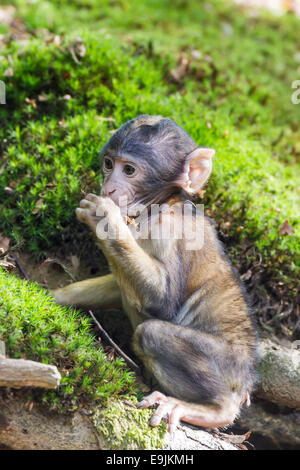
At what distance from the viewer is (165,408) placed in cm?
456

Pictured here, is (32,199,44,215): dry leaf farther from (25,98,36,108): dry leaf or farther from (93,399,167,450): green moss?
(93,399,167,450): green moss

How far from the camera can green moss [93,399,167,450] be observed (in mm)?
4387

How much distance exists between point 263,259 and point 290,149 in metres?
2.75

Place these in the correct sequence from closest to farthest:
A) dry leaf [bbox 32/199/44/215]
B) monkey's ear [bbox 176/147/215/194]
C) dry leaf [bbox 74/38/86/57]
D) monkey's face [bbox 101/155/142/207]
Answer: monkey's face [bbox 101/155/142/207] → monkey's ear [bbox 176/147/215/194] → dry leaf [bbox 32/199/44/215] → dry leaf [bbox 74/38/86/57]

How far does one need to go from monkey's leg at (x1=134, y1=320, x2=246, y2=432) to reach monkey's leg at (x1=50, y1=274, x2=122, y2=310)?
1061mm

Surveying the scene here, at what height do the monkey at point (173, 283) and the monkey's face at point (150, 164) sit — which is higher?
the monkey's face at point (150, 164)

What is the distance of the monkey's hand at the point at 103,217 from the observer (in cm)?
458

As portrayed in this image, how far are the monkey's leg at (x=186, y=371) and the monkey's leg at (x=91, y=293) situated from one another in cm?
106

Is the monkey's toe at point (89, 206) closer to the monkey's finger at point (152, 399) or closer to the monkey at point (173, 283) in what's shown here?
the monkey at point (173, 283)

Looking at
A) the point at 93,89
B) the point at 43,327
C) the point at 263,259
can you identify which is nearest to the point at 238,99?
the point at 93,89

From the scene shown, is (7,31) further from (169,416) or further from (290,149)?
(169,416)

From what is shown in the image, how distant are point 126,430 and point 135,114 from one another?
13.5 feet

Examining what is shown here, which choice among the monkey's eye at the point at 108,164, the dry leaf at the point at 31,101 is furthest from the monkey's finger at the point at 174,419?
the dry leaf at the point at 31,101

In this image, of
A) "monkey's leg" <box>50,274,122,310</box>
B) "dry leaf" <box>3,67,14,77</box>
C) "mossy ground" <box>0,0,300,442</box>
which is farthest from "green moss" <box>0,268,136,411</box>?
"dry leaf" <box>3,67,14,77</box>
